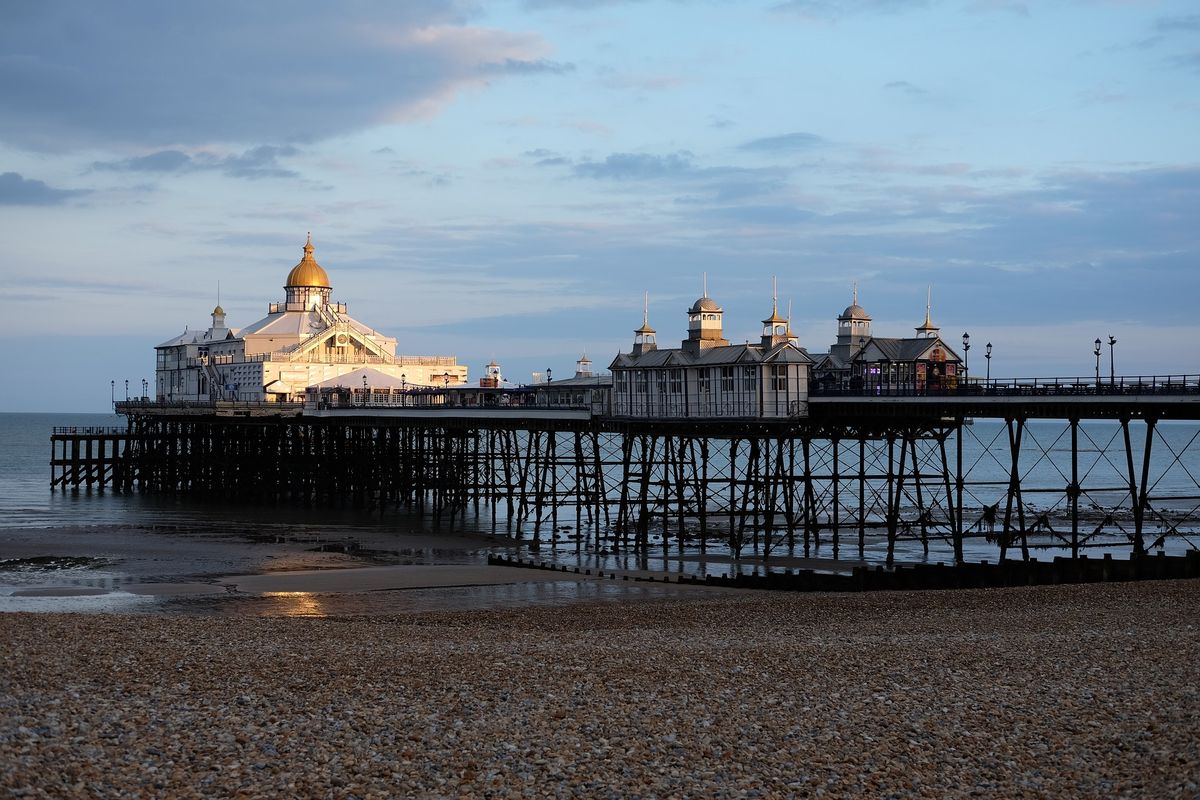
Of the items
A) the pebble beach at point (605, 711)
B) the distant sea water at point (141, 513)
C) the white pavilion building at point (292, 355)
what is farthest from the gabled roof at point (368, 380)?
the pebble beach at point (605, 711)

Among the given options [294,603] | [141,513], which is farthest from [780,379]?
[141,513]

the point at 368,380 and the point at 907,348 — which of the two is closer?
the point at 907,348

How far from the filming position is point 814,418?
4328 cm

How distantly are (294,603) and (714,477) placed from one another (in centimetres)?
4022

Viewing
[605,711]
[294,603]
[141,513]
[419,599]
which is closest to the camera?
[605,711]

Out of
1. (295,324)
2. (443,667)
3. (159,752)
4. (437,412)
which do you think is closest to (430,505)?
(437,412)

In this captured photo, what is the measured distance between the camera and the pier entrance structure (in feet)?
129

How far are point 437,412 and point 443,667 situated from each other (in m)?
41.4

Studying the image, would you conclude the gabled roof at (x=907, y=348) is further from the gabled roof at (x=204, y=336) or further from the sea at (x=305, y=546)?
the gabled roof at (x=204, y=336)

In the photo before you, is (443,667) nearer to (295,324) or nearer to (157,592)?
(157,592)

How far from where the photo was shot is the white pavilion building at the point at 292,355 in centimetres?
8738

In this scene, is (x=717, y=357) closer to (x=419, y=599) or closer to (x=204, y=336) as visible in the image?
(x=419, y=599)

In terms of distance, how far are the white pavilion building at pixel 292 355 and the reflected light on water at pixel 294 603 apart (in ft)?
157

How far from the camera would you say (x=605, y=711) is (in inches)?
634
